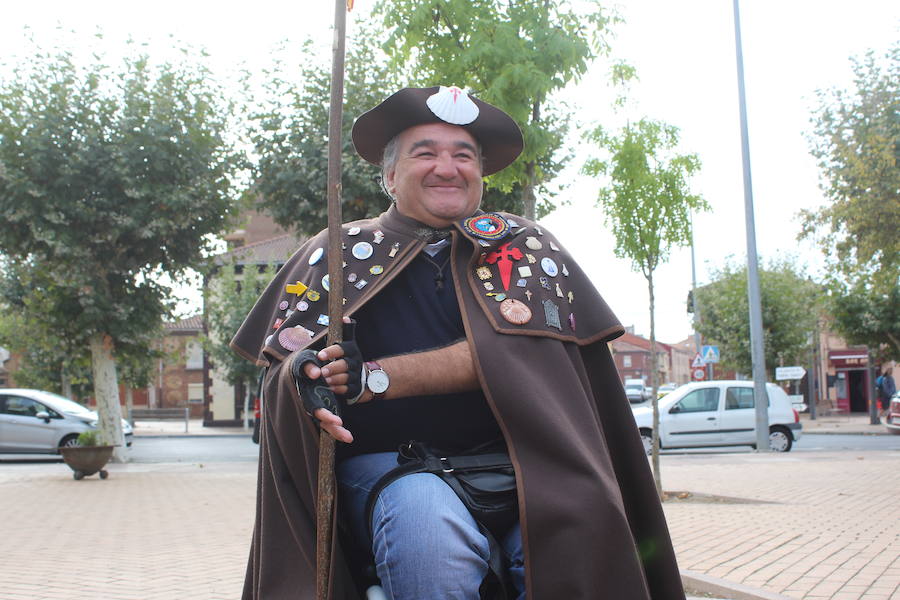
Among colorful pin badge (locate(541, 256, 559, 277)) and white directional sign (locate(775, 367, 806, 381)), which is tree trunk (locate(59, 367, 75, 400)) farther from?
colorful pin badge (locate(541, 256, 559, 277))

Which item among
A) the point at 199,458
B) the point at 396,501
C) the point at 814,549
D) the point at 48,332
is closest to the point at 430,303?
the point at 396,501

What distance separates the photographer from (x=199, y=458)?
22.6 m

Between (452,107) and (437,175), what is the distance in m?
0.20

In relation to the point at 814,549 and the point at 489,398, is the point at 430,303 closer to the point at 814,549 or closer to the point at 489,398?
the point at 489,398

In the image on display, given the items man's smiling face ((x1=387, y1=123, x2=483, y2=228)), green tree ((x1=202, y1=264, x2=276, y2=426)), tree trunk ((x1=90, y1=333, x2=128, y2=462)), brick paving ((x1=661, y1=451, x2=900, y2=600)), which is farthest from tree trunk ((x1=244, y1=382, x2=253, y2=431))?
man's smiling face ((x1=387, y1=123, x2=483, y2=228))

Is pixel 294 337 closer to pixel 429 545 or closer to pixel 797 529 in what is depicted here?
pixel 429 545

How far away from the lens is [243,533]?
8.79 metres

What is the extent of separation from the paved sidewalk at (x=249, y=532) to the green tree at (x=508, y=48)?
12.0 feet

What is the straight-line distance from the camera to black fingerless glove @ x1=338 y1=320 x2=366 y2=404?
2240 mm

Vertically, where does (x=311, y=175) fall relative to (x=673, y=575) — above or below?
above

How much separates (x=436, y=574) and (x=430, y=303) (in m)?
0.75

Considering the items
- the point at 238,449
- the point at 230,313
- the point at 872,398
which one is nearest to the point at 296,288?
the point at 238,449

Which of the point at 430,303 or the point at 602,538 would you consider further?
the point at 430,303

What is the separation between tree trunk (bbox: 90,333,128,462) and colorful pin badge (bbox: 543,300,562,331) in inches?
684
